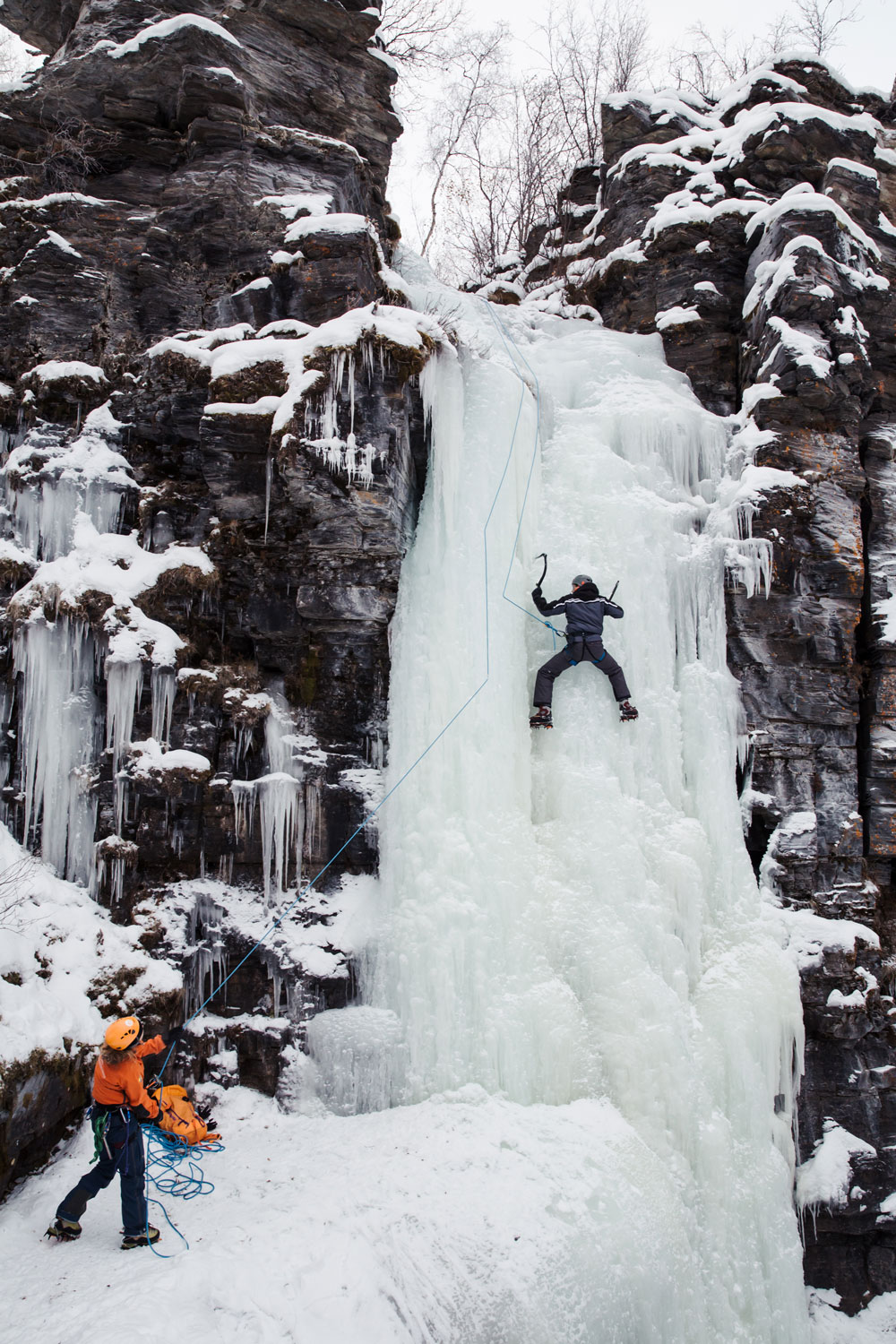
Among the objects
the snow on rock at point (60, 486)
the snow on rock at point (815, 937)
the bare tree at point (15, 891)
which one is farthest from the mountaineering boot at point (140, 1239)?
the snow on rock at point (815, 937)

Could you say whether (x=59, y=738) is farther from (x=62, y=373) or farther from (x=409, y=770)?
(x=62, y=373)

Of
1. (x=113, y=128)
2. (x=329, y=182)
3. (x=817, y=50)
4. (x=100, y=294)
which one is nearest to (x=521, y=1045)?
(x=100, y=294)

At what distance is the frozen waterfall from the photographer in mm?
4477

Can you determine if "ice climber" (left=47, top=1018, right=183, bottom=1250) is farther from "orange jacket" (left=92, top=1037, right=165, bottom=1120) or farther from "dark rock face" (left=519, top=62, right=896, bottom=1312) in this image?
"dark rock face" (left=519, top=62, right=896, bottom=1312)

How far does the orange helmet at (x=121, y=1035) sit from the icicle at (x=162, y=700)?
2556 mm

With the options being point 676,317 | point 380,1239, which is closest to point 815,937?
point 380,1239

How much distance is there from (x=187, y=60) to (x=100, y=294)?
2966 mm

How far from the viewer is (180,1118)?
493 cm

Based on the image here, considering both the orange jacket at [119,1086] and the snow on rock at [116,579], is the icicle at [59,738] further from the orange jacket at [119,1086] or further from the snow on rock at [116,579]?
the orange jacket at [119,1086]

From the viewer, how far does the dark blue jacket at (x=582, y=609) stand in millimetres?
6223

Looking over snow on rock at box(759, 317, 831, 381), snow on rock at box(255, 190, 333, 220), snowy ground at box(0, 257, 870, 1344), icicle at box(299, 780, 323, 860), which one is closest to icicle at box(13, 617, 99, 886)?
icicle at box(299, 780, 323, 860)

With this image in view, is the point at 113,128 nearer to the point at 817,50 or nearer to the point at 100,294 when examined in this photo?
the point at 100,294

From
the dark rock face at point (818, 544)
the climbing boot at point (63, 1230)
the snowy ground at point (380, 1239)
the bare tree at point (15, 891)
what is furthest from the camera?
the dark rock face at point (818, 544)

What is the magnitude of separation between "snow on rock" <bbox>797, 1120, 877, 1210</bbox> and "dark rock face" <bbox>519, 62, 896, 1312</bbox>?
0.04 meters
